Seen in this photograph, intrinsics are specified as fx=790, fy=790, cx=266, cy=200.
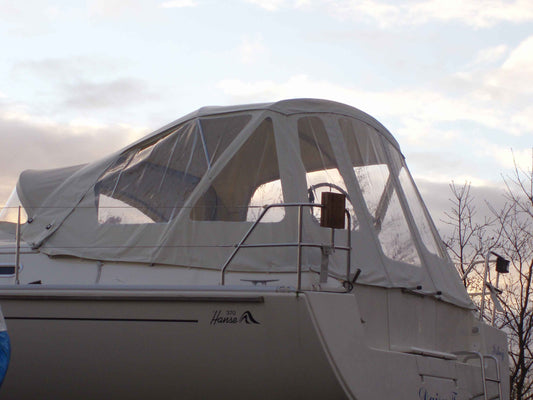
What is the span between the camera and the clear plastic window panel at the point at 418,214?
27.2 ft

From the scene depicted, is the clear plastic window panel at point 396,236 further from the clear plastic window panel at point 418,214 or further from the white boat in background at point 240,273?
the clear plastic window panel at point 418,214

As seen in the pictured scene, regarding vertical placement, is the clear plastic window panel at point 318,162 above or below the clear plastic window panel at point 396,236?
above

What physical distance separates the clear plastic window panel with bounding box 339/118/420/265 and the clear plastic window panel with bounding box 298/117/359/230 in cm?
26

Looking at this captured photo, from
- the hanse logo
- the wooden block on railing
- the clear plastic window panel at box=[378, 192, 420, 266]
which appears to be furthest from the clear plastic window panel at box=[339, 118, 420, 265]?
the hanse logo

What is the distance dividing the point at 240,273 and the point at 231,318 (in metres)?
0.83

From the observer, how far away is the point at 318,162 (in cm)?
728

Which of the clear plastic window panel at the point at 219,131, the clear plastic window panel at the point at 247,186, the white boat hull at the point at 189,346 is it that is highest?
the clear plastic window panel at the point at 219,131

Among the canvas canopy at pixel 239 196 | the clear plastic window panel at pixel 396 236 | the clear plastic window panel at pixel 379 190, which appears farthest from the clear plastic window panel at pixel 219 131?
the clear plastic window panel at pixel 396 236

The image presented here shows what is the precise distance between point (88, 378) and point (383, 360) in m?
2.32

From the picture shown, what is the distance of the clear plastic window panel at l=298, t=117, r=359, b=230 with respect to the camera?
716 cm

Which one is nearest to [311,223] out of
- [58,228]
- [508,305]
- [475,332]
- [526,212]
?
[58,228]

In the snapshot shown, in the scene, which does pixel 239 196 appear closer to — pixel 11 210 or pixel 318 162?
pixel 318 162

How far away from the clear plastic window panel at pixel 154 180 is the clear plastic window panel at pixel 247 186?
0.25 m

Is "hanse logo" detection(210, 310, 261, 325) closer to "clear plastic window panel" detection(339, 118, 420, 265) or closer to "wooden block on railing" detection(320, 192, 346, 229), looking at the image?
"wooden block on railing" detection(320, 192, 346, 229)
